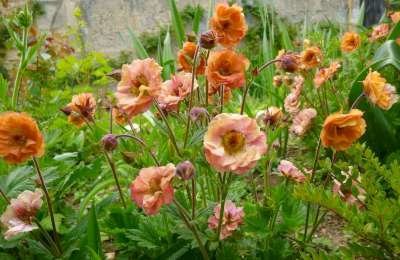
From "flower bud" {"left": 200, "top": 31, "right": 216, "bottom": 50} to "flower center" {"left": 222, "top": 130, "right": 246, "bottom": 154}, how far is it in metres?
0.23

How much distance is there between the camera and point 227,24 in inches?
42.1

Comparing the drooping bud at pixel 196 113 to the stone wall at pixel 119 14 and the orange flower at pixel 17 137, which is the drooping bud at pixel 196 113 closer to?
the orange flower at pixel 17 137

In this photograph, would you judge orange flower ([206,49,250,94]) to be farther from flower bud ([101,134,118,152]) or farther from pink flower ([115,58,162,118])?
flower bud ([101,134,118,152])

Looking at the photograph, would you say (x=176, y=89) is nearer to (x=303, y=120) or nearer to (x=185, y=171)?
(x=185, y=171)

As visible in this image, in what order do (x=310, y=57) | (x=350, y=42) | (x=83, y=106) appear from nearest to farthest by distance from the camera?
1. (x=83, y=106)
2. (x=310, y=57)
3. (x=350, y=42)

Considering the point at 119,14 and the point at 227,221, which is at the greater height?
the point at 227,221

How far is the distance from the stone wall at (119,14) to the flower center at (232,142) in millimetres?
5661

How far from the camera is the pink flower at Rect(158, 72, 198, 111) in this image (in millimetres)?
1106

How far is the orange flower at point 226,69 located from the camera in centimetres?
100

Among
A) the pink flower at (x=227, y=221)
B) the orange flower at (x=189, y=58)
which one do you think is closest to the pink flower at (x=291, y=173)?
the pink flower at (x=227, y=221)

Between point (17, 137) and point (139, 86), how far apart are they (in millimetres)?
241

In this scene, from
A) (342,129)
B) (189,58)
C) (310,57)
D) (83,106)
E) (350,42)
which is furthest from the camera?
(350,42)

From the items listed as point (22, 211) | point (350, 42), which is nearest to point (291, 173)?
point (22, 211)

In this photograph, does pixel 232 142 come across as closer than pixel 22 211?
Yes
